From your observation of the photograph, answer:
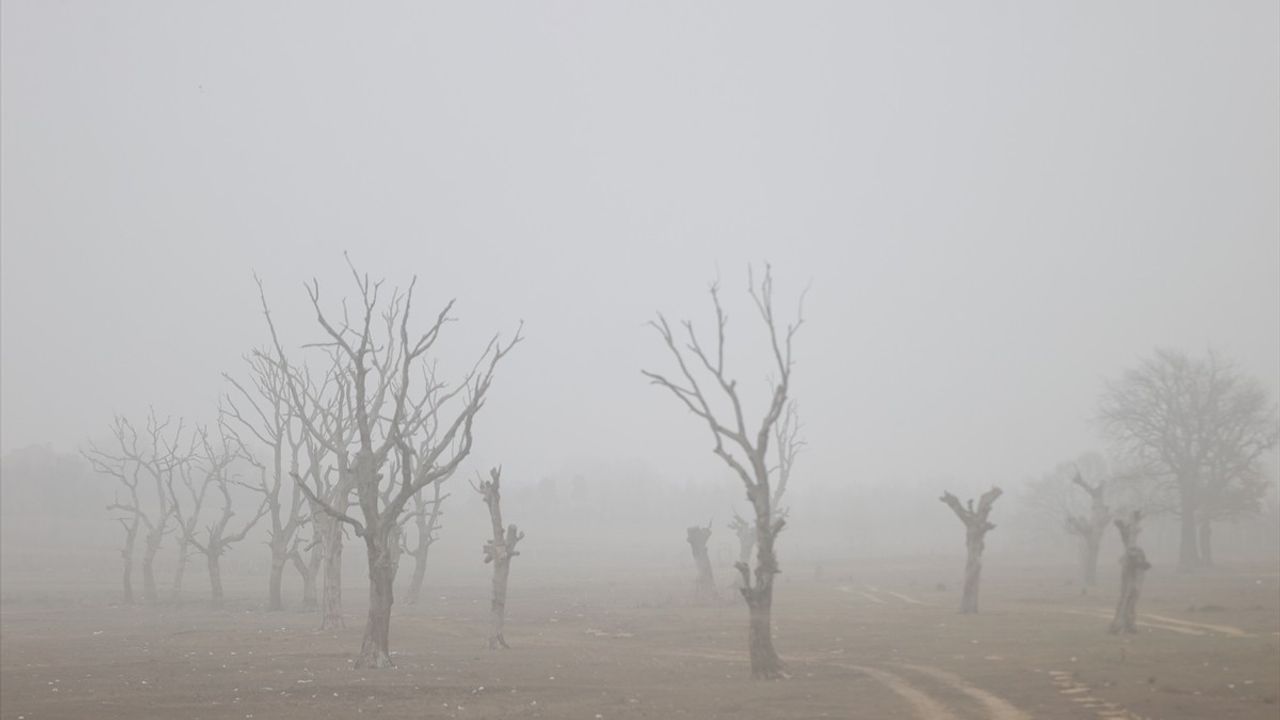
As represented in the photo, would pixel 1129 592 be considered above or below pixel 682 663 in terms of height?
above

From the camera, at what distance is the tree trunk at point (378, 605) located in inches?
978

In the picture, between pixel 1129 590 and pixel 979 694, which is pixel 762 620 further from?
pixel 1129 590

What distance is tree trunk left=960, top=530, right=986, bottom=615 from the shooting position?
3653cm

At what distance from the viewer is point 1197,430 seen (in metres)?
61.4

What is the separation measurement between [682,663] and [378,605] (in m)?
7.94

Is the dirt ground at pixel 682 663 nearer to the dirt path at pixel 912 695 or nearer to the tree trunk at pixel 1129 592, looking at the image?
the dirt path at pixel 912 695

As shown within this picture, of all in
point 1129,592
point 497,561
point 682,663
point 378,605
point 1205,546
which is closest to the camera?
point 378,605

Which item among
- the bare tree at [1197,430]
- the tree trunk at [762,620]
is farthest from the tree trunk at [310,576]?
the bare tree at [1197,430]

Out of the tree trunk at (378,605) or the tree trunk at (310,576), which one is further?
the tree trunk at (310,576)

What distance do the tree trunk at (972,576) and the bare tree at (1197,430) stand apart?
1125 inches

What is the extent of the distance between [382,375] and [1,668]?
1620cm

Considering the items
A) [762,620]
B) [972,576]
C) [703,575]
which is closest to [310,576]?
[703,575]

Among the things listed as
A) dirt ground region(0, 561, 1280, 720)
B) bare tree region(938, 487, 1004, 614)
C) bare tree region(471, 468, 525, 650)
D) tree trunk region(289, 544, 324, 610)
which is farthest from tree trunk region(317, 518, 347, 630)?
bare tree region(938, 487, 1004, 614)

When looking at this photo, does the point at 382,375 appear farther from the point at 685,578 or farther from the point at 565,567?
the point at 565,567
